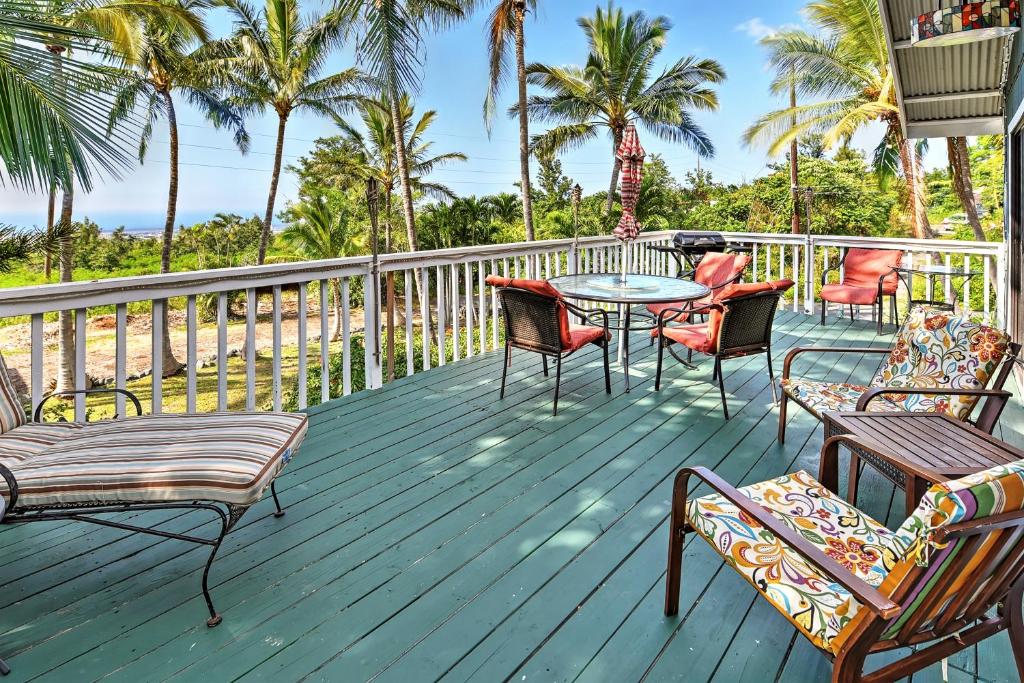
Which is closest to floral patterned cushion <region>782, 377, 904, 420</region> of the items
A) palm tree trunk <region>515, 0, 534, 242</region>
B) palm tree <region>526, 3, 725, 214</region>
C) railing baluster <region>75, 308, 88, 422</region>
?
railing baluster <region>75, 308, 88, 422</region>

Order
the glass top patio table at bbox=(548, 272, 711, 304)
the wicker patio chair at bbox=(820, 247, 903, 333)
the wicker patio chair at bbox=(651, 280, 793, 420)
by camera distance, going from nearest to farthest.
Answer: the wicker patio chair at bbox=(651, 280, 793, 420) → the glass top patio table at bbox=(548, 272, 711, 304) → the wicker patio chair at bbox=(820, 247, 903, 333)

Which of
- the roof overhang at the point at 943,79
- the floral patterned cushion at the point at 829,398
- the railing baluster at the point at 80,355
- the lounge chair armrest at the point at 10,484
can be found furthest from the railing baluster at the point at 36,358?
the roof overhang at the point at 943,79

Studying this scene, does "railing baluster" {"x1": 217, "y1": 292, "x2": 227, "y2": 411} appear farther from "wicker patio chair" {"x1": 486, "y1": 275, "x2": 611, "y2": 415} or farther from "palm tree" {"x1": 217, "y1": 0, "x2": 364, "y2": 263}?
"palm tree" {"x1": 217, "y1": 0, "x2": 364, "y2": 263}

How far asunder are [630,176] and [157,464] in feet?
11.9

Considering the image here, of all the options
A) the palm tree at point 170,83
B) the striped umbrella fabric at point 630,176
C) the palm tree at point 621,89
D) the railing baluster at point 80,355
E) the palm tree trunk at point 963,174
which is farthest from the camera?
the palm tree at point 621,89

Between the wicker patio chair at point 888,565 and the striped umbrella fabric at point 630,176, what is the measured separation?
3.11 meters

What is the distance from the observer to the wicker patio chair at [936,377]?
8.10 feet

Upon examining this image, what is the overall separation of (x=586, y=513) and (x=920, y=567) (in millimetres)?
1414

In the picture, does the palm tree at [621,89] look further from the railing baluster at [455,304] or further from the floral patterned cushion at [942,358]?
the floral patterned cushion at [942,358]

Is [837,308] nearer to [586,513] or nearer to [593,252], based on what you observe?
[593,252]

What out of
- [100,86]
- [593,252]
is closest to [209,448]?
[100,86]

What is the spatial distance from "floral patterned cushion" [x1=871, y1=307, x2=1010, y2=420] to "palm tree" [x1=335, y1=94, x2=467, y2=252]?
19899mm

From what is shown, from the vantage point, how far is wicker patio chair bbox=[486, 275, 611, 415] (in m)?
3.66

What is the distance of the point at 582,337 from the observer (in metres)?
3.91
